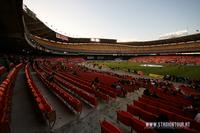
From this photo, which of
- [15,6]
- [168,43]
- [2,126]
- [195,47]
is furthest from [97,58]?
[2,126]

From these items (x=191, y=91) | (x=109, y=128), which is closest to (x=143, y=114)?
(x=109, y=128)

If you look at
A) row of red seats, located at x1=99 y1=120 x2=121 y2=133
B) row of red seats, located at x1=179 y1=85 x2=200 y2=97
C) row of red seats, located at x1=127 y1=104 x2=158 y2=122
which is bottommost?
row of red seats, located at x1=179 y1=85 x2=200 y2=97

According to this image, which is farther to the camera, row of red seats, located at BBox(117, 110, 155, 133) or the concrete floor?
the concrete floor

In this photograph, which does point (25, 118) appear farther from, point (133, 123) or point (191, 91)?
point (191, 91)

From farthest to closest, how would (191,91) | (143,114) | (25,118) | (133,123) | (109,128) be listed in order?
(191,91) < (143,114) < (25,118) < (133,123) < (109,128)

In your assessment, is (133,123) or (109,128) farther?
(133,123)

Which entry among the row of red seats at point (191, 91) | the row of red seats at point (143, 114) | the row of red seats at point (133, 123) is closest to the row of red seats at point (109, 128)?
the row of red seats at point (133, 123)

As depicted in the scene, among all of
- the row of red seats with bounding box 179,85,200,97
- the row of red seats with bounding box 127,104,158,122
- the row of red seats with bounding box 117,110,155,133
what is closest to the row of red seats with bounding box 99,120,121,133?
the row of red seats with bounding box 117,110,155,133

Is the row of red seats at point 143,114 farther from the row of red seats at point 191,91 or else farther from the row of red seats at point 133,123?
the row of red seats at point 191,91

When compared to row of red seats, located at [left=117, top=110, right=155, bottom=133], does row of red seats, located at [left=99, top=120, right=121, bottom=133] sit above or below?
above

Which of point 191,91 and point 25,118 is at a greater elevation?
point 25,118

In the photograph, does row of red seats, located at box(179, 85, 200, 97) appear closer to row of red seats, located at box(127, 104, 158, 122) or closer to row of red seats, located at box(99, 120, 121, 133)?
row of red seats, located at box(127, 104, 158, 122)

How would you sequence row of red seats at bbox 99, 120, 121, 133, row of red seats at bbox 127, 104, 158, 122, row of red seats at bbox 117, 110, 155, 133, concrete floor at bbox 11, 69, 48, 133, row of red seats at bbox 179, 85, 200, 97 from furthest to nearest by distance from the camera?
row of red seats at bbox 179, 85, 200, 97
row of red seats at bbox 127, 104, 158, 122
concrete floor at bbox 11, 69, 48, 133
row of red seats at bbox 117, 110, 155, 133
row of red seats at bbox 99, 120, 121, 133

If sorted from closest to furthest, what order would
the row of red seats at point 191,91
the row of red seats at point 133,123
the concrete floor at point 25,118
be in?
the row of red seats at point 133,123
the concrete floor at point 25,118
the row of red seats at point 191,91
